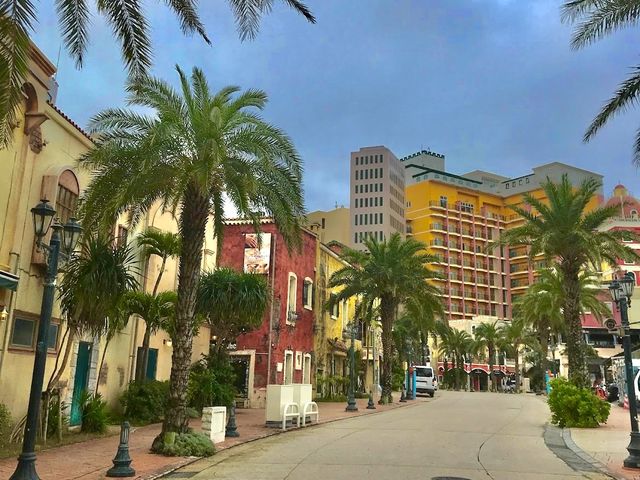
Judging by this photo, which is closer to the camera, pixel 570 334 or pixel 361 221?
pixel 570 334

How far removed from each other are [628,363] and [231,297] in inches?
507

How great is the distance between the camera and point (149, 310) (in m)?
18.8

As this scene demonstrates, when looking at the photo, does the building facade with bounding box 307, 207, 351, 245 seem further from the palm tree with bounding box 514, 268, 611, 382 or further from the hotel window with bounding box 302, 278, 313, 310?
the hotel window with bounding box 302, 278, 313, 310

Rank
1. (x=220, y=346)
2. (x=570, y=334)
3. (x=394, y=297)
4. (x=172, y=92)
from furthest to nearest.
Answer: (x=394, y=297) → (x=220, y=346) → (x=570, y=334) → (x=172, y=92)

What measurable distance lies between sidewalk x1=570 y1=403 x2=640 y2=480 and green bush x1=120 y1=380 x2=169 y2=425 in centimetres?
1228

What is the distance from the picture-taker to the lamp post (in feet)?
27.6

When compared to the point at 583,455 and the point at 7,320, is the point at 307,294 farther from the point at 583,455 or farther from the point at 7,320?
the point at 7,320

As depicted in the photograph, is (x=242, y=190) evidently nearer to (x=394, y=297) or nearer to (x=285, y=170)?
(x=285, y=170)

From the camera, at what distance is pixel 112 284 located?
538 inches

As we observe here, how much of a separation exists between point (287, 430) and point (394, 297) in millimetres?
14985

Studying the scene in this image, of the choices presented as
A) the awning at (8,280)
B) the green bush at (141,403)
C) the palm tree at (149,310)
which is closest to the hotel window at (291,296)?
the palm tree at (149,310)

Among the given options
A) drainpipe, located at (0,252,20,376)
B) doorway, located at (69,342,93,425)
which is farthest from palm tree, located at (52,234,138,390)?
doorway, located at (69,342,93,425)

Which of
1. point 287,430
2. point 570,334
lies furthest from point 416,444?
point 570,334

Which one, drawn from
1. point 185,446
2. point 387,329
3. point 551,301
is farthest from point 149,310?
point 551,301
